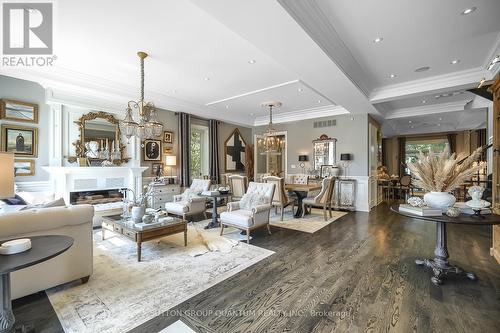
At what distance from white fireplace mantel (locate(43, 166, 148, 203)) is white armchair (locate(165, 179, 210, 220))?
3.83 ft

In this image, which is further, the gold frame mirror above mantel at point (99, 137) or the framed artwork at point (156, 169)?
the framed artwork at point (156, 169)

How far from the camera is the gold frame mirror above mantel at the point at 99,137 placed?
16.8 ft

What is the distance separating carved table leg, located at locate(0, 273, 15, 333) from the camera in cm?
159

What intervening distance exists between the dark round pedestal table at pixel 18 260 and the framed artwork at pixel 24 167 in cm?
364

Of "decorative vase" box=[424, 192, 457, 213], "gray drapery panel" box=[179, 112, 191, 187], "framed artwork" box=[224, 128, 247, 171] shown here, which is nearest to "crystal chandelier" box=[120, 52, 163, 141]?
"gray drapery panel" box=[179, 112, 191, 187]

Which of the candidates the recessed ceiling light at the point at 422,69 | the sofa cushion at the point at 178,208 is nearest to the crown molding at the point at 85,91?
the sofa cushion at the point at 178,208

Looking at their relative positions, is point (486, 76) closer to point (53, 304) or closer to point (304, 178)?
point (304, 178)

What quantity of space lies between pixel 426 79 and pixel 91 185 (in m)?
7.50

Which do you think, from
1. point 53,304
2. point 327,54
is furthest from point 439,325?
point 53,304

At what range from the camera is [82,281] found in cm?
252

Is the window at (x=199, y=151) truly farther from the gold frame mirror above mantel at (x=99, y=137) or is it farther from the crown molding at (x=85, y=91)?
the gold frame mirror above mantel at (x=99, y=137)

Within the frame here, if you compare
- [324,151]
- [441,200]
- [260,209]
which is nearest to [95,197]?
[260,209]

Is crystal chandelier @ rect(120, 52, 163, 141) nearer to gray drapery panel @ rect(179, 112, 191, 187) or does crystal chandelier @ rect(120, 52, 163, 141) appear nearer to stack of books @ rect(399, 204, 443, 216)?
gray drapery panel @ rect(179, 112, 191, 187)

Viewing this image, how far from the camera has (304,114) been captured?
25.5ft
